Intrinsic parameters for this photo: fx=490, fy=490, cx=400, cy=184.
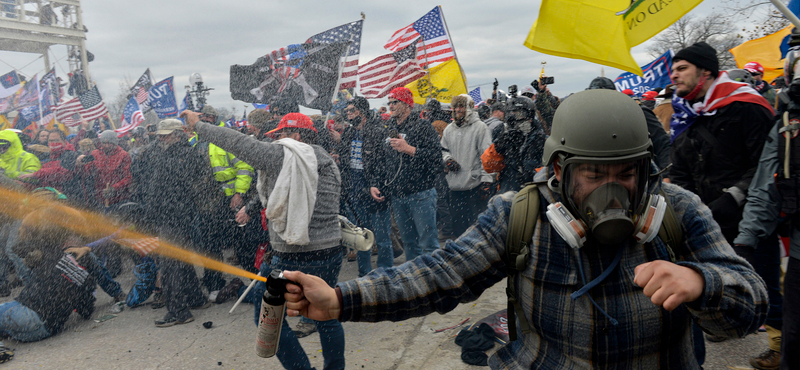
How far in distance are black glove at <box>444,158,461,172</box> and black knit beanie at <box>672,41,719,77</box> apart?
314 centimetres

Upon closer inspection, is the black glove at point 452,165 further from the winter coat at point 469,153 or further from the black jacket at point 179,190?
the black jacket at point 179,190

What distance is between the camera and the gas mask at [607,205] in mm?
1428

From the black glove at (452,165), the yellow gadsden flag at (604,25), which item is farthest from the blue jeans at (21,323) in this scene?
the yellow gadsden flag at (604,25)

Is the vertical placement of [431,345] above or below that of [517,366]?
below

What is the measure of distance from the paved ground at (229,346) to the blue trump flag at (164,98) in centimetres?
1032

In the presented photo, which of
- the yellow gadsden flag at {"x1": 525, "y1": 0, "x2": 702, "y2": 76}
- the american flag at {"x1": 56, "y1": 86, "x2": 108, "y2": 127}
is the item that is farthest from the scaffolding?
the yellow gadsden flag at {"x1": 525, "y1": 0, "x2": 702, "y2": 76}

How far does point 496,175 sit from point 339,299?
16.3 ft

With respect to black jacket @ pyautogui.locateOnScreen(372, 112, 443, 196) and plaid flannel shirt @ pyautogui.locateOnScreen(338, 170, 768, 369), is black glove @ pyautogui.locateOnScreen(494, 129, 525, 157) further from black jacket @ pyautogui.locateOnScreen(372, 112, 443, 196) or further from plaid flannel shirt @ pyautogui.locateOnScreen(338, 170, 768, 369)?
plaid flannel shirt @ pyautogui.locateOnScreen(338, 170, 768, 369)

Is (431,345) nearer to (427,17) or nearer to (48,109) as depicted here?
(427,17)

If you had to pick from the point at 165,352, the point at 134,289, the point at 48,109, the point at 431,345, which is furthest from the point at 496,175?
the point at 48,109

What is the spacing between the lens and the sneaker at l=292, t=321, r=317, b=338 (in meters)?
4.80

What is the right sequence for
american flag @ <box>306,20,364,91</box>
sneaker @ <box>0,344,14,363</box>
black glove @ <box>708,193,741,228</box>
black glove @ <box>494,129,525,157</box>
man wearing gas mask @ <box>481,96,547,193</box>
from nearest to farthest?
black glove @ <box>708,193,741,228</box> < sneaker @ <box>0,344,14,363</box> < man wearing gas mask @ <box>481,96,547,193</box> < black glove @ <box>494,129,525,157</box> < american flag @ <box>306,20,364,91</box>

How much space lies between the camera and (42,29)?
33938 millimetres

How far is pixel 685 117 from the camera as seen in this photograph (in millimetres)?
3689
